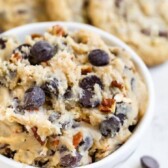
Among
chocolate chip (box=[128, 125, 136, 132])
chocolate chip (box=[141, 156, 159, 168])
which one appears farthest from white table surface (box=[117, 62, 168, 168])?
chocolate chip (box=[128, 125, 136, 132])

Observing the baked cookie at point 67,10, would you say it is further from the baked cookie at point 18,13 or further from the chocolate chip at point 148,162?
the chocolate chip at point 148,162

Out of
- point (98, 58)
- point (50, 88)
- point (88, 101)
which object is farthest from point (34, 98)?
point (98, 58)

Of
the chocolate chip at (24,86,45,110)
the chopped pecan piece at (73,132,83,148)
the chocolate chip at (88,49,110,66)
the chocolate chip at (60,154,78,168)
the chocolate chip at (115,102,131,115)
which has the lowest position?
the chocolate chip at (60,154,78,168)

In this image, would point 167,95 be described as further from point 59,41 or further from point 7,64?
point 7,64

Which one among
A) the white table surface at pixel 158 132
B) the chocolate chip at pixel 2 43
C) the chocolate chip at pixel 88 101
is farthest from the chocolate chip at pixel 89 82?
the white table surface at pixel 158 132

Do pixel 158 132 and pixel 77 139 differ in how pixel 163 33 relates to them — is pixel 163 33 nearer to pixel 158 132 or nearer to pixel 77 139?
pixel 158 132

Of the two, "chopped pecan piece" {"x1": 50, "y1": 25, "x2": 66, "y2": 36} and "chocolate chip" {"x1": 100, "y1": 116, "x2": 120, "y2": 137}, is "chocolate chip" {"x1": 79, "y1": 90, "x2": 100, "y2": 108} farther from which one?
"chopped pecan piece" {"x1": 50, "y1": 25, "x2": 66, "y2": 36}

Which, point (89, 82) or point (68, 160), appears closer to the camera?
point (68, 160)
